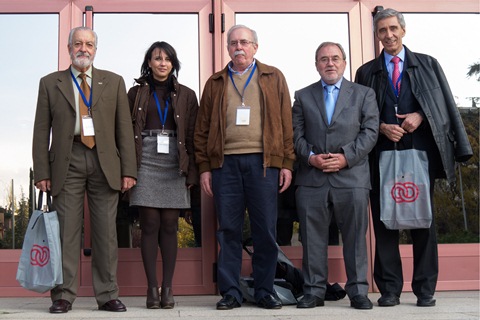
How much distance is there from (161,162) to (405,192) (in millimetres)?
1527

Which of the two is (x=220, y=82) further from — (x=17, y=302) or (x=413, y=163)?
(x=17, y=302)

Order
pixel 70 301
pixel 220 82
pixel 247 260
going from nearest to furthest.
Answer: pixel 70 301 < pixel 220 82 < pixel 247 260

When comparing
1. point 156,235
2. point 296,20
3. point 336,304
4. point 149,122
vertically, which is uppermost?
→ point 296,20

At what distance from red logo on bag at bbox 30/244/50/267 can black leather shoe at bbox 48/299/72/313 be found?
239 mm

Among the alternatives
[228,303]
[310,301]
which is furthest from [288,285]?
[228,303]

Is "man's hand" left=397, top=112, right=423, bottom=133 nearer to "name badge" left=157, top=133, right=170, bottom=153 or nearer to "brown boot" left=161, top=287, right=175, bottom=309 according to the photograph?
"name badge" left=157, top=133, right=170, bottom=153

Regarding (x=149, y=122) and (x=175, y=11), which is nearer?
(x=149, y=122)

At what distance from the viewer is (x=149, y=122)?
4422 millimetres

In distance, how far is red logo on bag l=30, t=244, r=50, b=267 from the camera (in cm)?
409

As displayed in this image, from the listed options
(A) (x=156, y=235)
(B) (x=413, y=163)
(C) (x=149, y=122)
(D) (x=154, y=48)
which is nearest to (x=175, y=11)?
(D) (x=154, y=48)

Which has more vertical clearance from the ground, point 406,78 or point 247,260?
point 406,78

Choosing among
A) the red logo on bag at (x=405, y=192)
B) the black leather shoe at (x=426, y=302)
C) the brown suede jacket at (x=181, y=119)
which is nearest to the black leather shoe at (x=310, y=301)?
the black leather shoe at (x=426, y=302)

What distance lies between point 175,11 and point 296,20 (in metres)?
0.92

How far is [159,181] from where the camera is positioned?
172 inches
